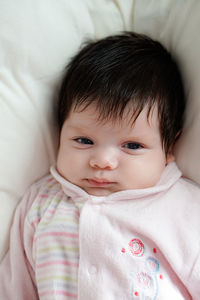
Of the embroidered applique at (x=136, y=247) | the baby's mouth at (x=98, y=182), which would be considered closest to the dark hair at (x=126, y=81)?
the baby's mouth at (x=98, y=182)

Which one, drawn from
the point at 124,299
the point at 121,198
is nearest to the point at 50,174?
the point at 121,198

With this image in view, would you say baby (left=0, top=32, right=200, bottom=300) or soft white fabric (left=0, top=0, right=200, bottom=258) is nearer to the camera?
baby (left=0, top=32, right=200, bottom=300)

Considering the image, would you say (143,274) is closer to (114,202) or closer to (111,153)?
(114,202)

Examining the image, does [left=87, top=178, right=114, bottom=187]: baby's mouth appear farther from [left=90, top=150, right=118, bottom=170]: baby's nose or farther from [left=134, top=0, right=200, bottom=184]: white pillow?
[left=134, top=0, right=200, bottom=184]: white pillow

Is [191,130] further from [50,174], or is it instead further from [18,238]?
[18,238]

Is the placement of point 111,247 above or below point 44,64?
below

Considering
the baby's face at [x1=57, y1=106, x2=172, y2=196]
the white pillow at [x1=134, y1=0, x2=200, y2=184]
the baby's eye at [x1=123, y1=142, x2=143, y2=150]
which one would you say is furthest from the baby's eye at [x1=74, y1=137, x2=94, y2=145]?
the white pillow at [x1=134, y1=0, x2=200, y2=184]

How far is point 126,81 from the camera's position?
3.71ft

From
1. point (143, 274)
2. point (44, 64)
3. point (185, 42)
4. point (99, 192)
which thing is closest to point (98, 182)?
point (99, 192)

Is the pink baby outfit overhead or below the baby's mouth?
below

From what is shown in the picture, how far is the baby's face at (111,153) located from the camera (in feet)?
3.68

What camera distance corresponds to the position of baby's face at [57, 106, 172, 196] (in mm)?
1122

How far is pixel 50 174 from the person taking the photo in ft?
4.36

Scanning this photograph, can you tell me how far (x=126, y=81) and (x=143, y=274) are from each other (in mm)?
524
